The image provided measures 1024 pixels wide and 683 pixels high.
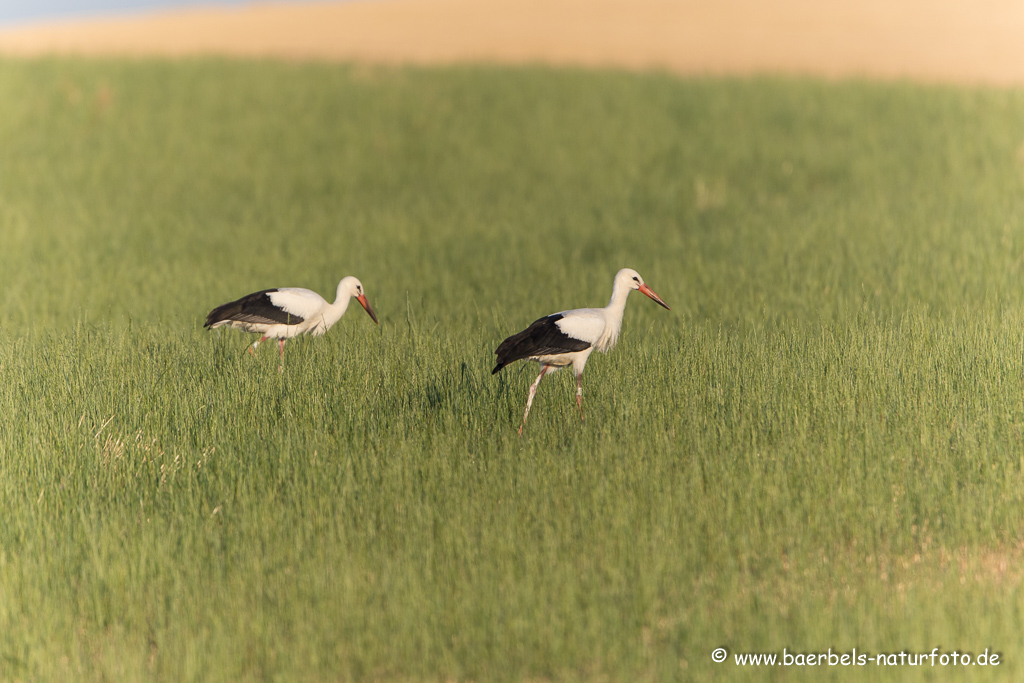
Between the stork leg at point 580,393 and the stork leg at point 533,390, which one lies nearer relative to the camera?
the stork leg at point 533,390

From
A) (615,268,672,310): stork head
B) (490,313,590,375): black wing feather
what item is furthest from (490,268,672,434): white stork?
(615,268,672,310): stork head

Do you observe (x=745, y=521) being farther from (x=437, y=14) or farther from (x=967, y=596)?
(x=437, y=14)

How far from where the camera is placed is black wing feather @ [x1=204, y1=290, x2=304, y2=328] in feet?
25.1

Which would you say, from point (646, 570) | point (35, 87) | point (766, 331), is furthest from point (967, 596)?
point (35, 87)

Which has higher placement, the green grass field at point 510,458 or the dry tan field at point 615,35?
the dry tan field at point 615,35

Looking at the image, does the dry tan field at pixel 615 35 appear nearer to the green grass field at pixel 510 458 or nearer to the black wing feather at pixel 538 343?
the green grass field at pixel 510 458

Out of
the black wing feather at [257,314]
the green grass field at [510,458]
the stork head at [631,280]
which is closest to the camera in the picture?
the green grass field at [510,458]

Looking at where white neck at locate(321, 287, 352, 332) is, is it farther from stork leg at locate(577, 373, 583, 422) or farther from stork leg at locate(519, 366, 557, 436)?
stork leg at locate(577, 373, 583, 422)

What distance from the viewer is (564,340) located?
20.5ft

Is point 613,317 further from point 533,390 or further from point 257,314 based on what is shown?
point 257,314

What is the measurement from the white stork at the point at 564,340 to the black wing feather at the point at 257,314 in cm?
242

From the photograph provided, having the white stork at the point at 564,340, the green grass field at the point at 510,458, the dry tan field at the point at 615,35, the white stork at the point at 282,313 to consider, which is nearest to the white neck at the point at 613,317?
the white stork at the point at 564,340

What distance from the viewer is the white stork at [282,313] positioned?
25.1 feet

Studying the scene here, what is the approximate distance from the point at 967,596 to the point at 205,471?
4843 mm
